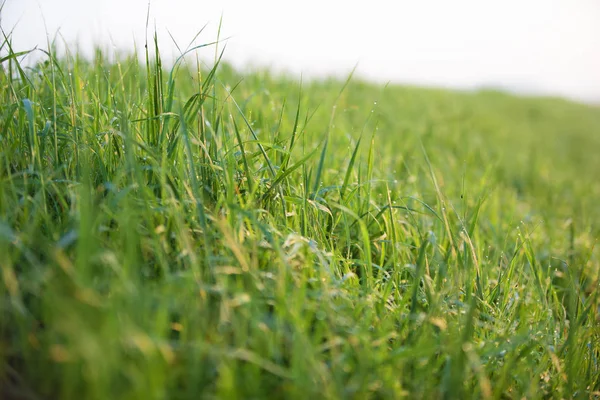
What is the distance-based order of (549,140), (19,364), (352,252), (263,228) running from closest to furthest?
1. (19,364)
2. (263,228)
3. (352,252)
4. (549,140)

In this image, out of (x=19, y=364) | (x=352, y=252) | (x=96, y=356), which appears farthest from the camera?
(x=352, y=252)

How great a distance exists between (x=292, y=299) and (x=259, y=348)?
14cm

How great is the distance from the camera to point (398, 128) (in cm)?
423

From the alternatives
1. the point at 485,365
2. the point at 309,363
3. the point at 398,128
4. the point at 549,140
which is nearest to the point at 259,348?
the point at 309,363

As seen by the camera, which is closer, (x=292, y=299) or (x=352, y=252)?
(x=292, y=299)

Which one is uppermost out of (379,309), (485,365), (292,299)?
(292,299)

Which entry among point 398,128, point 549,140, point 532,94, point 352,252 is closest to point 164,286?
point 352,252

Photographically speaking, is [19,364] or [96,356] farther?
[19,364]

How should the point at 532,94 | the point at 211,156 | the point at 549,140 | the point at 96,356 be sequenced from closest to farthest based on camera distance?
the point at 96,356
the point at 211,156
the point at 549,140
the point at 532,94

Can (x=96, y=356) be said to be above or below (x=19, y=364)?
above

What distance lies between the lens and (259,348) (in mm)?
993

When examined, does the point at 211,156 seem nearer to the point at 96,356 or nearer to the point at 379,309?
the point at 379,309

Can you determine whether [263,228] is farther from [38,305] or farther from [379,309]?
[38,305]

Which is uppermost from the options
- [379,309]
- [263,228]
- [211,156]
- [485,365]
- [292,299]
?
[211,156]
